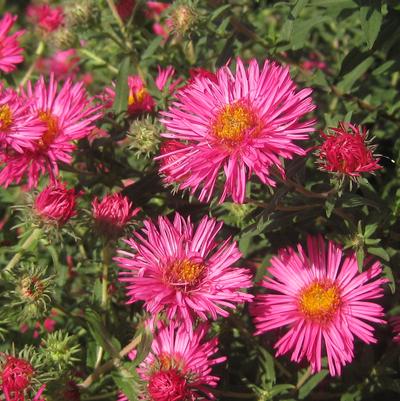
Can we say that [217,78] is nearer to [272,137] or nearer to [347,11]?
[272,137]

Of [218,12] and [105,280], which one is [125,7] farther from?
[105,280]

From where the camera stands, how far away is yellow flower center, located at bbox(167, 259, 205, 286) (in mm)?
2104

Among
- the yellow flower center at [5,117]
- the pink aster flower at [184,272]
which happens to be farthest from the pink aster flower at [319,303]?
the yellow flower center at [5,117]

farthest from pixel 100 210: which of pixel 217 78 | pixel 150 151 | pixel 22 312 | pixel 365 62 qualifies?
pixel 365 62

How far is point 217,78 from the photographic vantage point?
222 cm

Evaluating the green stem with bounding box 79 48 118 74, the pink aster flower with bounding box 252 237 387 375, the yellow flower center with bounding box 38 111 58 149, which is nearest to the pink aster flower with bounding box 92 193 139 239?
the yellow flower center with bounding box 38 111 58 149

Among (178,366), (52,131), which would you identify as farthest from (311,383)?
(52,131)

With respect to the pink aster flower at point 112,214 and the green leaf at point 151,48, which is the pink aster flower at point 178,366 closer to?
the pink aster flower at point 112,214

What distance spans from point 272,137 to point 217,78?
390 mm

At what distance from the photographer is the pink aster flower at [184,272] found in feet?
6.64

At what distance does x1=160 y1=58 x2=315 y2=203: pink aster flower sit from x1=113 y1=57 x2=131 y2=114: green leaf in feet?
1.88

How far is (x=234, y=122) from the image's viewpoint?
2107 millimetres

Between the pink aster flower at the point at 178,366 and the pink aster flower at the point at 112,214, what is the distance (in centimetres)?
39

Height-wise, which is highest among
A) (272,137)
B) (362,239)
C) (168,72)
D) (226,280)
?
(168,72)
